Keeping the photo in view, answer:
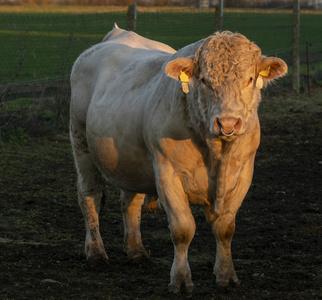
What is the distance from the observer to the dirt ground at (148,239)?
16.1ft

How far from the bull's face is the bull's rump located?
0.61 m

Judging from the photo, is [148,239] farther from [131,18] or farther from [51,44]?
[131,18]

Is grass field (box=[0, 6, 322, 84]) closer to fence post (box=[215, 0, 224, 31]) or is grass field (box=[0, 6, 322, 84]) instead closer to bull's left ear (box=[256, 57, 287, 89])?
fence post (box=[215, 0, 224, 31])

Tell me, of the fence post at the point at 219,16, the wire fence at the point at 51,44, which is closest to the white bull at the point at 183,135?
the wire fence at the point at 51,44

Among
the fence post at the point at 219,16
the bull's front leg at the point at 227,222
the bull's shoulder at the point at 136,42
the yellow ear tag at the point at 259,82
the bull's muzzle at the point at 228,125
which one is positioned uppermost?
the yellow ear tag at the point at 259,82

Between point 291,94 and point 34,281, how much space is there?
13.3 m

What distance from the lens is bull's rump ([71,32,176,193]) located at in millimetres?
5473

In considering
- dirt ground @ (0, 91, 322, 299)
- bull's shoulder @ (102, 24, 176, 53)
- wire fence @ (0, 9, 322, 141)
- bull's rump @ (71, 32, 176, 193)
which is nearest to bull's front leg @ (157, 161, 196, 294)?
dirt ground @ (0, 91, 322, 299)

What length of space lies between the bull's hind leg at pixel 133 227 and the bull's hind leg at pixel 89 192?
0.23m

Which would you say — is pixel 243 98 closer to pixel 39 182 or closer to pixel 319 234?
pixel 319 234

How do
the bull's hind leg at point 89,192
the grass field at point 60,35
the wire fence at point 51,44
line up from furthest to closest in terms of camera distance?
the grass field at point 60,35, the wire fence at point 51,44, the bull's hind leg at point 89,192

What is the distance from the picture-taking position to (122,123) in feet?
18.5

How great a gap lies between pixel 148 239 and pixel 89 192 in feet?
2.32

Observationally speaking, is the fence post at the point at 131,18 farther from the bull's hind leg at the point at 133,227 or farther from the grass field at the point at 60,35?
the bull's hind leg at the point at 133,227
